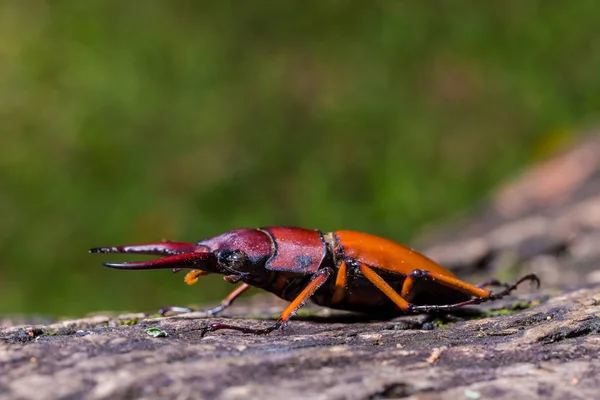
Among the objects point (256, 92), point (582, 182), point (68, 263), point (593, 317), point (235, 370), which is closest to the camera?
point (235, 370)

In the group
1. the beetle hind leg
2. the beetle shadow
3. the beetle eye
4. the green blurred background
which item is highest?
the green blurred background

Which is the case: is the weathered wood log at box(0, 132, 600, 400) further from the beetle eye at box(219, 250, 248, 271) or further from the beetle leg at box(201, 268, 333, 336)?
the beetle eye at box(219, 250, 248, 271)

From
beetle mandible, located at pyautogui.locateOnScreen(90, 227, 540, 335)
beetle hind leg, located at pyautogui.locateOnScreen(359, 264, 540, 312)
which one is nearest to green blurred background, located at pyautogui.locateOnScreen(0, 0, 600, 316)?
beetle mandible, located at pyautogui.locateOnScreen(90, 227, 540, 335)

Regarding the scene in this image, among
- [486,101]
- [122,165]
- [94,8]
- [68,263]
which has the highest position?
[94,8]

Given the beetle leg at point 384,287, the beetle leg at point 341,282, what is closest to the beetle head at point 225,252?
the beetle leg at point 341,282

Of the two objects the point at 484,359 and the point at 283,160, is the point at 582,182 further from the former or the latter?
the point at 484,359

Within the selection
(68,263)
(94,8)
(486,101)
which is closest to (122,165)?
(68,263)

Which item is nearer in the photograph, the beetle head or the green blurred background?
the beetle head

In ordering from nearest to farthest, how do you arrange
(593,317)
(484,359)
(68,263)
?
(484,359)
(593,317)
(68,263)
